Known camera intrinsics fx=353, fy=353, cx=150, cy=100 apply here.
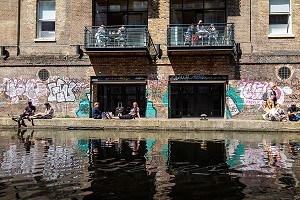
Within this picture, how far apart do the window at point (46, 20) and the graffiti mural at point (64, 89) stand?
2834 millimetres

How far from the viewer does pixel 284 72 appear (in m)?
18.6

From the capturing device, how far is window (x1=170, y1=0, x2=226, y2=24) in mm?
19953

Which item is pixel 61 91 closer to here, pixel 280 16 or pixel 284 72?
pixel 284 72

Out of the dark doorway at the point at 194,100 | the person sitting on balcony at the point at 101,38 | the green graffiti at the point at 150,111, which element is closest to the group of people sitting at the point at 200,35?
the dark doorway at the point at 194,100

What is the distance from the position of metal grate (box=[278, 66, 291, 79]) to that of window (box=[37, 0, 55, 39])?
12844mm

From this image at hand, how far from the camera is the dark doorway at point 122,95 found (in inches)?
851

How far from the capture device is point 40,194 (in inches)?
180

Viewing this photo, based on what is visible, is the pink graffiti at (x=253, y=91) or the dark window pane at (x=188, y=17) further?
the dark window pane at (x=188, y=17)

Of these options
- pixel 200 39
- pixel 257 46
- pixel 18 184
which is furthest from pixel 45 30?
pixel 18 184

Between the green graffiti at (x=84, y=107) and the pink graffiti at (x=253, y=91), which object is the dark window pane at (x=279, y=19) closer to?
the pink graffiti at (x=253, y=91)

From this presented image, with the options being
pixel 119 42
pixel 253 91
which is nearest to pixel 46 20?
pixel 119 42

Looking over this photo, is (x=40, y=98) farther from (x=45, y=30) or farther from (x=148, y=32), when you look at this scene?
(x=148, y=32)

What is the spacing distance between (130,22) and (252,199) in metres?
17.4

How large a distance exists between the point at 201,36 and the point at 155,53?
2.67 meters
